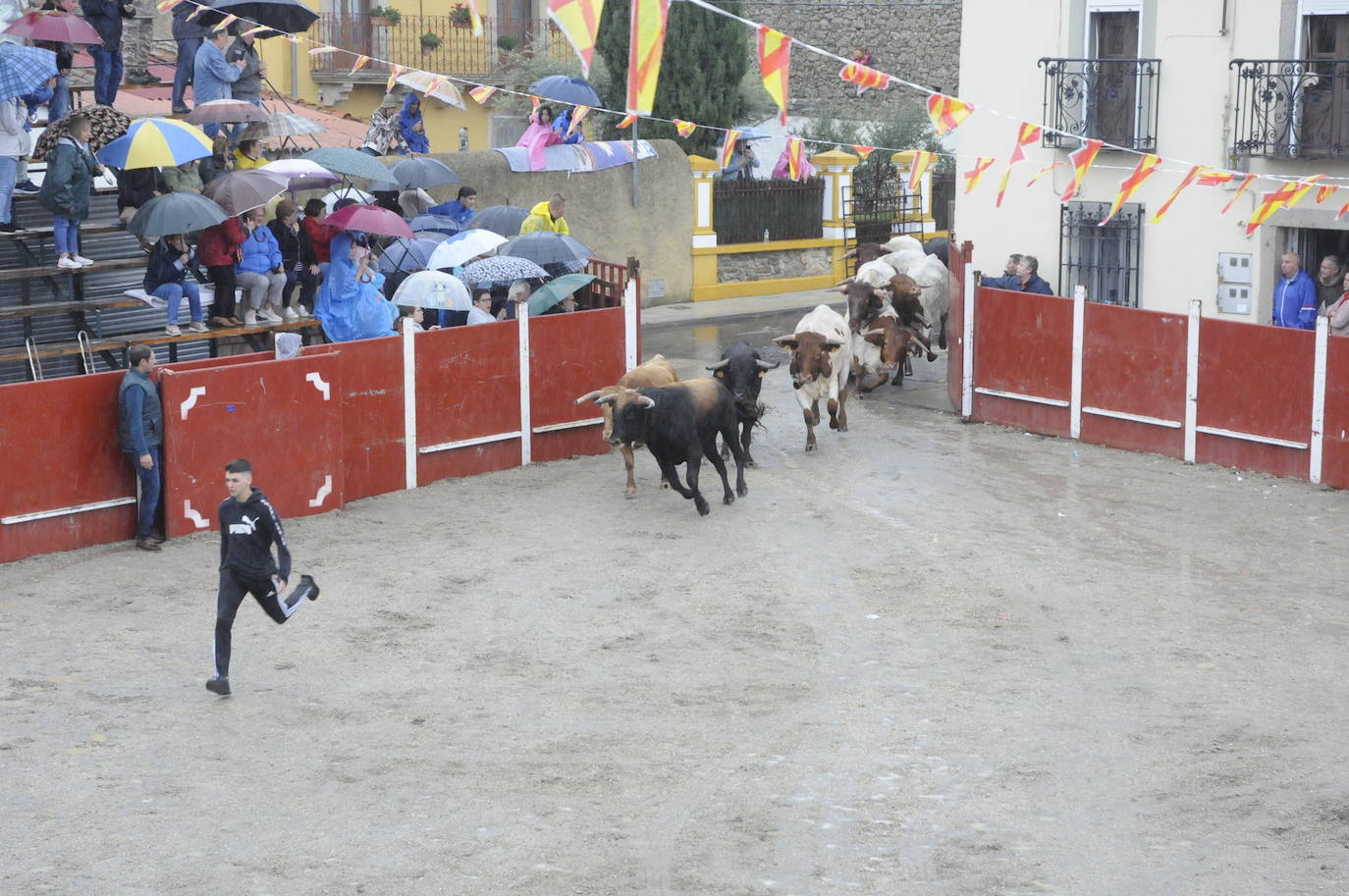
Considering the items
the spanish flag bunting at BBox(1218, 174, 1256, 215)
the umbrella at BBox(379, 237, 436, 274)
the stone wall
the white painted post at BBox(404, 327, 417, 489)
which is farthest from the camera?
the stone wall

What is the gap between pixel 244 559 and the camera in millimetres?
9922

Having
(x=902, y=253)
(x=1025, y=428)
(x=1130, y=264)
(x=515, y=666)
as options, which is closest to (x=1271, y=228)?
(x=1130, y=264)

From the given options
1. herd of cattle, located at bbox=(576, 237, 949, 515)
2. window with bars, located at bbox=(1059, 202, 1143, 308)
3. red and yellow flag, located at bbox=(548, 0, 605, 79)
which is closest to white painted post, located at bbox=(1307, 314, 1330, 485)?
window with bars, located at bbox=(1059, 202, 1143, 308)

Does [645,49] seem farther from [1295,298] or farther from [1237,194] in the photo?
[1295,298]

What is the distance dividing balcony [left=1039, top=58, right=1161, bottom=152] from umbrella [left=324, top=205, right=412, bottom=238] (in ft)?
24.2

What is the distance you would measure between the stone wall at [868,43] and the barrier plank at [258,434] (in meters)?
25.2

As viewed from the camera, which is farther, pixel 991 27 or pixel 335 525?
pixel 991 27

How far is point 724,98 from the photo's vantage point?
1240 inches

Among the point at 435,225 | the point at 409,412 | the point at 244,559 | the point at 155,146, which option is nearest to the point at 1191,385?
the point at 409,412

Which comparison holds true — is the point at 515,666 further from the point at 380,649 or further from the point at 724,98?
the point at 724,98

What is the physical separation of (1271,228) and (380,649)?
11266 mm

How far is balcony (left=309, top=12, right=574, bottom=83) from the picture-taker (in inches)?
1228

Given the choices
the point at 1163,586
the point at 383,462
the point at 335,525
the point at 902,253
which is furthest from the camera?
the point at 902,253

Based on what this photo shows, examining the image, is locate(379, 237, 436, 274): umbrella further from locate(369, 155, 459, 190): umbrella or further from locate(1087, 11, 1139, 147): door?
locate(1087, 11, 1139, 147): door
